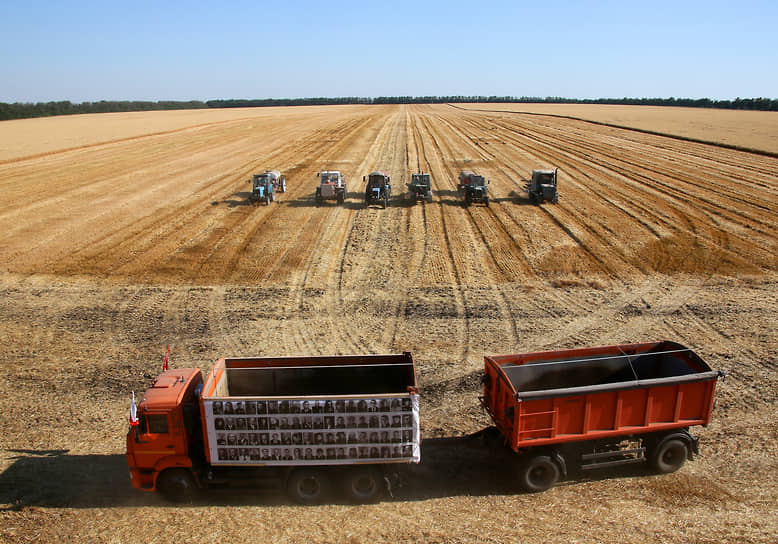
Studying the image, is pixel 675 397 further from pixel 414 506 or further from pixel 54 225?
pixel 54 225

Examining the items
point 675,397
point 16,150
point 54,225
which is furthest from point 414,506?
point 16,150

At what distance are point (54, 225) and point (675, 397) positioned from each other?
30.1 m

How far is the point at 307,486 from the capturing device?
999 centimetres

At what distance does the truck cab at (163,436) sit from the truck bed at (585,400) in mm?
5458

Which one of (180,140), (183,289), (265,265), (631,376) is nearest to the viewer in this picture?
(631,376)

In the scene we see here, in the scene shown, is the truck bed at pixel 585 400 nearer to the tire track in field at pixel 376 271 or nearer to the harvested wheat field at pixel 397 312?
the harvested wheat field at pixel 397 312

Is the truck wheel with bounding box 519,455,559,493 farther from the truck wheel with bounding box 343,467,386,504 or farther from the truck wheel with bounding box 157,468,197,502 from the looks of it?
the truck wheel with bounding box 157,468,197,502

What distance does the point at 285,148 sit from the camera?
58.9 metres

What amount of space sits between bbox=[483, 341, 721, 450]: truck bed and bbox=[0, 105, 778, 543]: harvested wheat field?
119 centimetres

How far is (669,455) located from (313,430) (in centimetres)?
665

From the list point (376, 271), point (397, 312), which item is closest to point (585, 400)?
point (397, 312)

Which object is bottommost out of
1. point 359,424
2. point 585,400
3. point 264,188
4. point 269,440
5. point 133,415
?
point 269,440

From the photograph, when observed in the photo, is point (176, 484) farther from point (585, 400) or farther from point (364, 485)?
point (585, 400)

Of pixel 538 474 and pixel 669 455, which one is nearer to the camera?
pixel 538 474
